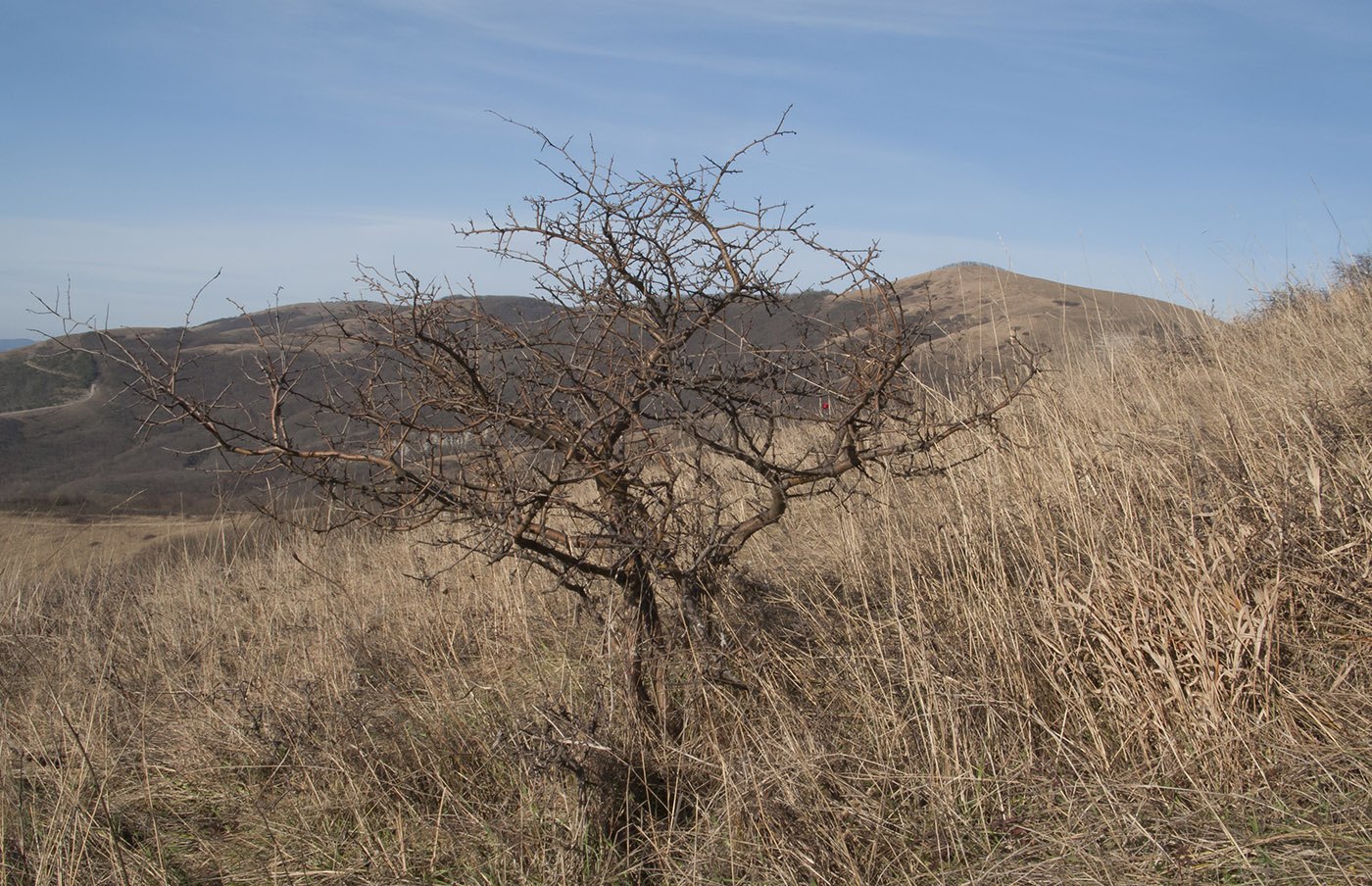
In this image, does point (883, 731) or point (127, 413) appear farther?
point (127, 413)

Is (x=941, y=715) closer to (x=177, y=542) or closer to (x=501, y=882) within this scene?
(x=501, y=882)

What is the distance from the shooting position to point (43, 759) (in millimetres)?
3340

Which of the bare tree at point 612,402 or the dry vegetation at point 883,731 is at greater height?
the bare tree at point 612,402

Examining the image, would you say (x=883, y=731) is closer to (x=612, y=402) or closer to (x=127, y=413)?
(x=612, y=402)

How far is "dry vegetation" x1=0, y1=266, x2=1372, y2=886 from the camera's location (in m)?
2.24

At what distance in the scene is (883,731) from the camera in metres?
2.63

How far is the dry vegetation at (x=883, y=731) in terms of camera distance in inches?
88.0

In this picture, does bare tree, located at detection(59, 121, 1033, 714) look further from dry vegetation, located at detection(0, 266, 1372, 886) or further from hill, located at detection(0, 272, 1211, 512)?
hill, located at detection(0, 272, 1211, 512)

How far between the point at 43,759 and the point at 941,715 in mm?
3602

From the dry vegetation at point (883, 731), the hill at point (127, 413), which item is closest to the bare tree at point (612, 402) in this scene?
the dry vegetation at point (883, 731)

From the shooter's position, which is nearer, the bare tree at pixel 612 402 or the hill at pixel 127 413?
the bare tree at pixel 612 402

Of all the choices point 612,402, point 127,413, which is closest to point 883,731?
point 612,402

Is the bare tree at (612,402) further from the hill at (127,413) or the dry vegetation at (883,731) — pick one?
the hill at (127,413)

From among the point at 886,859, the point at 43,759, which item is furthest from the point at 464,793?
the point at 43,759
